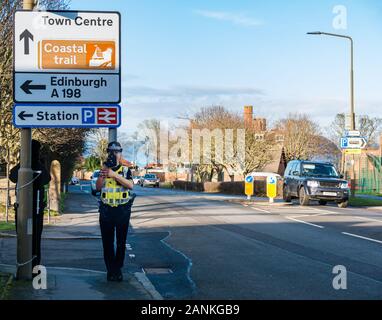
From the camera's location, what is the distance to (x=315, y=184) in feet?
90.8

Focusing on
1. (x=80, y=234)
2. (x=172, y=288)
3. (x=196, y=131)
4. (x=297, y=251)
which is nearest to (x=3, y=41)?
(x=80, y=234)

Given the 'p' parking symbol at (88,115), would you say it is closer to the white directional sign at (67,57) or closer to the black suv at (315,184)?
the white directional sign at (67,57)

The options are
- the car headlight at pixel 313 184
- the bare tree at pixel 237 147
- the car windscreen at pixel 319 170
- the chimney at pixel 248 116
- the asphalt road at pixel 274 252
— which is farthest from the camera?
the chimney at pixel 248 116

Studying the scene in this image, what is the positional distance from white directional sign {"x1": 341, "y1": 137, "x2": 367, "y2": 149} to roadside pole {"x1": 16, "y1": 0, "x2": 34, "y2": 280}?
23191 millimetres

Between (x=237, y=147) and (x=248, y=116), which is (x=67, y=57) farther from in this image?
(x=248, y=116)

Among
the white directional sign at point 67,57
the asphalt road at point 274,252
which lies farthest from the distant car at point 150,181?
the white directional sign at point 67,57

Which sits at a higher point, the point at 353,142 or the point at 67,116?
the point at 353,142

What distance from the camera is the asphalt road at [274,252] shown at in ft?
28.5

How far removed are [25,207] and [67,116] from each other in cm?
133

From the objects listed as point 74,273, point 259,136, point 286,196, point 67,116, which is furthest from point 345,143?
point 259,136

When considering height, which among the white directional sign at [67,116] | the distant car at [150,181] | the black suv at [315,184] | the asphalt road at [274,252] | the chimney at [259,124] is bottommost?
the distant car at [150,181]

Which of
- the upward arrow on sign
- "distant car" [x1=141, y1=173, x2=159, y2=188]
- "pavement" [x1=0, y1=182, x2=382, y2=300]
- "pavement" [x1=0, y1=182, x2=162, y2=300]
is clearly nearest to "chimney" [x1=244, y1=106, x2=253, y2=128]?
"distant car" [x1=141, y1=173, x2=159, y2=188]
